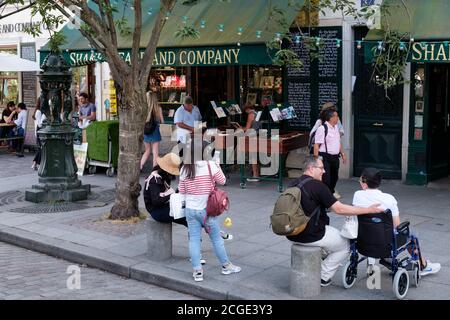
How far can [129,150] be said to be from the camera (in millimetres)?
9734

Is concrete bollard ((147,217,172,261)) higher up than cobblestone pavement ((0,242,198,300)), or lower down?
higher up

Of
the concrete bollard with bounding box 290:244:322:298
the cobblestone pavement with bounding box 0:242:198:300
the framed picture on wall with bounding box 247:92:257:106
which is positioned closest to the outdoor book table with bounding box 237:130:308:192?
the framed picture on wall with bounding box 247:92:257:106

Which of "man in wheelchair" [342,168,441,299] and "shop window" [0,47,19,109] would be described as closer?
"man in wheelchair" [342,168,441,299]

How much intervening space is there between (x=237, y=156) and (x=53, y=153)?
11.5ft

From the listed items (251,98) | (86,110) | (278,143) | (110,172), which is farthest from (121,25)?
(86,110)

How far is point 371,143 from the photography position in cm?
1294

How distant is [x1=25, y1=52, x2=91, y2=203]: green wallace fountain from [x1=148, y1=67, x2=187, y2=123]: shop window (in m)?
4.75

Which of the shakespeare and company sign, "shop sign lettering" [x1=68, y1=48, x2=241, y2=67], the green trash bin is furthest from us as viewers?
the green trash bin

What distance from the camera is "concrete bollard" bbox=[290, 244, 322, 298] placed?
643cm

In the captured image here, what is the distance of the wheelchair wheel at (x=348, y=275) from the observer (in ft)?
21.9

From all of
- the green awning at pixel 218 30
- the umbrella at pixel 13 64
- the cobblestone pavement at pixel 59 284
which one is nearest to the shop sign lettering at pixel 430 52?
the green awning at pixel 218 30

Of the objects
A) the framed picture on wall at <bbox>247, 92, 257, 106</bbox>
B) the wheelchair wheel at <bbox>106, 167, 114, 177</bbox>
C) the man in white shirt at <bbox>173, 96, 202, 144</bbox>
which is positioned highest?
the framed picture on wall at <bbox>247, 92, 257, 106</bbox>

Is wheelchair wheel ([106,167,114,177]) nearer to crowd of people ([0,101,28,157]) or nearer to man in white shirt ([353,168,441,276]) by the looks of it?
crowd of people ([0,101,28,157])
